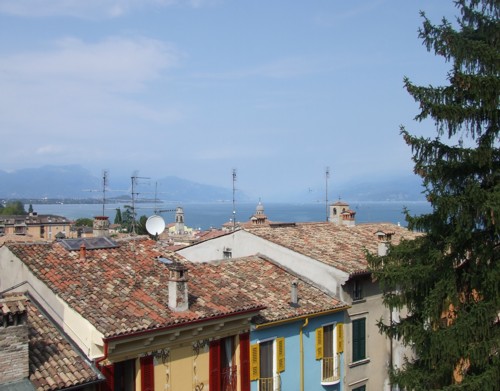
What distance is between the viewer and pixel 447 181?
12.1 meters

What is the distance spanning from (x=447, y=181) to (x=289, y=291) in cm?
805

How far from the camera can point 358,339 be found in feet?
65.9

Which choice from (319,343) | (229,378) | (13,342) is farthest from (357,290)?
(13,342)

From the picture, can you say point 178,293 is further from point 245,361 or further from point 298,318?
point 298,318

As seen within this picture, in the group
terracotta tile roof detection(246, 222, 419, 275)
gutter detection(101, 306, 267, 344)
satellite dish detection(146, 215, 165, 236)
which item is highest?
satellite dish detection(146, 215, 165, 236)

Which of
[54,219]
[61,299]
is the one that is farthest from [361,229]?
[54,219]

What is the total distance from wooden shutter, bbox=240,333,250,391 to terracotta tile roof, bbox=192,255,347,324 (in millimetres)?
639

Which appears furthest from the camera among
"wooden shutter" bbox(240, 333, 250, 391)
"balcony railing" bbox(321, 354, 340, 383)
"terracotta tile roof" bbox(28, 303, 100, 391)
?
"balcony railing" bbox(321, 354, 340, 383)

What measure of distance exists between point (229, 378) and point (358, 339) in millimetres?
6426

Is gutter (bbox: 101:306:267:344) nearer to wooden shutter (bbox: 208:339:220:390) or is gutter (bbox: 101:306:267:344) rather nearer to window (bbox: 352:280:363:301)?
wooden shutter (bbox: 208:339:220:390)

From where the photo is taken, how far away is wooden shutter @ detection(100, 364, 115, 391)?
12.3 meters

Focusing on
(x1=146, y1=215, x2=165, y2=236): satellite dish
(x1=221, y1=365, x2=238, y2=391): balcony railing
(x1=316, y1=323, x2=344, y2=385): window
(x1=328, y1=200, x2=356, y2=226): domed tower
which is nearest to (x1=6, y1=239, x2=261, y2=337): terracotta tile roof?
(x1=221, y1=365, x2=238, y2=391): balcony railing

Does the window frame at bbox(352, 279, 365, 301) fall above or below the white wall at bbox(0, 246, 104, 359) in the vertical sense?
below

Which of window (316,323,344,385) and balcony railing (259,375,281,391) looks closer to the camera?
balcony railing (259,375,281,391)
